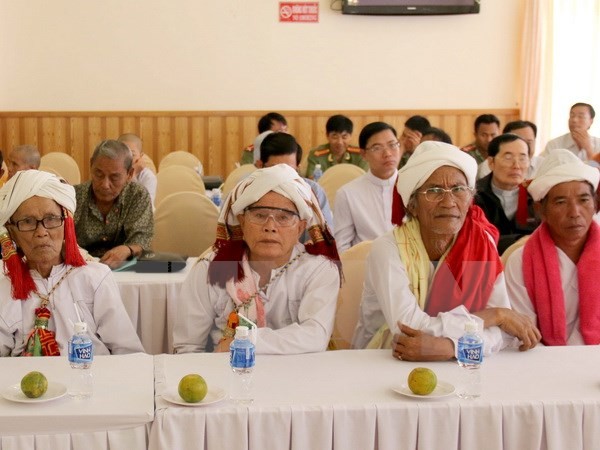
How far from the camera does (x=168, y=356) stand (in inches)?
103

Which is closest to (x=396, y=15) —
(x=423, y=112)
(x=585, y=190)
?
(x=423, y=112)

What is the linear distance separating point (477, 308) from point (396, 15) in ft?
25.7

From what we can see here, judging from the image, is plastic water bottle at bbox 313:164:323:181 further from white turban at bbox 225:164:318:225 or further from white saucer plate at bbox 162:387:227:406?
white saucer plate at bbox 162:387:227:406

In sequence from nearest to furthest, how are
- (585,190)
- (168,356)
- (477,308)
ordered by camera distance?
(168,356), (477,308), (585,190)

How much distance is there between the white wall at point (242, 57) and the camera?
32.9 feet

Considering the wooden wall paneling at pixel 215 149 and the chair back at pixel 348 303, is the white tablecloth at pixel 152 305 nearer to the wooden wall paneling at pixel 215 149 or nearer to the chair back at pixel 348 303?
the chair back at pixel 348 303

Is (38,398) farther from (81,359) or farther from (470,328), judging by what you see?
(470,328)

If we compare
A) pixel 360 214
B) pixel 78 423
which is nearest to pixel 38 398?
pixel 78 423

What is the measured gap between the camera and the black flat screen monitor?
9.95 m

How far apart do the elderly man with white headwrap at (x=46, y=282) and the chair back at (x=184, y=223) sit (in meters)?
1.94

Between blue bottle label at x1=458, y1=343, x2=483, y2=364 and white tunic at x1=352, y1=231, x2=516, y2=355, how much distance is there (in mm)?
241

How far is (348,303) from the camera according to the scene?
3.17 m

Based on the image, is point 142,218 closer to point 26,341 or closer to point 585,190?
point 26,341

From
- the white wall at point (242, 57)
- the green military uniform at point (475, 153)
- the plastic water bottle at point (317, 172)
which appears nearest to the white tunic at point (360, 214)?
the plastic water bottle at point (317, 172)
